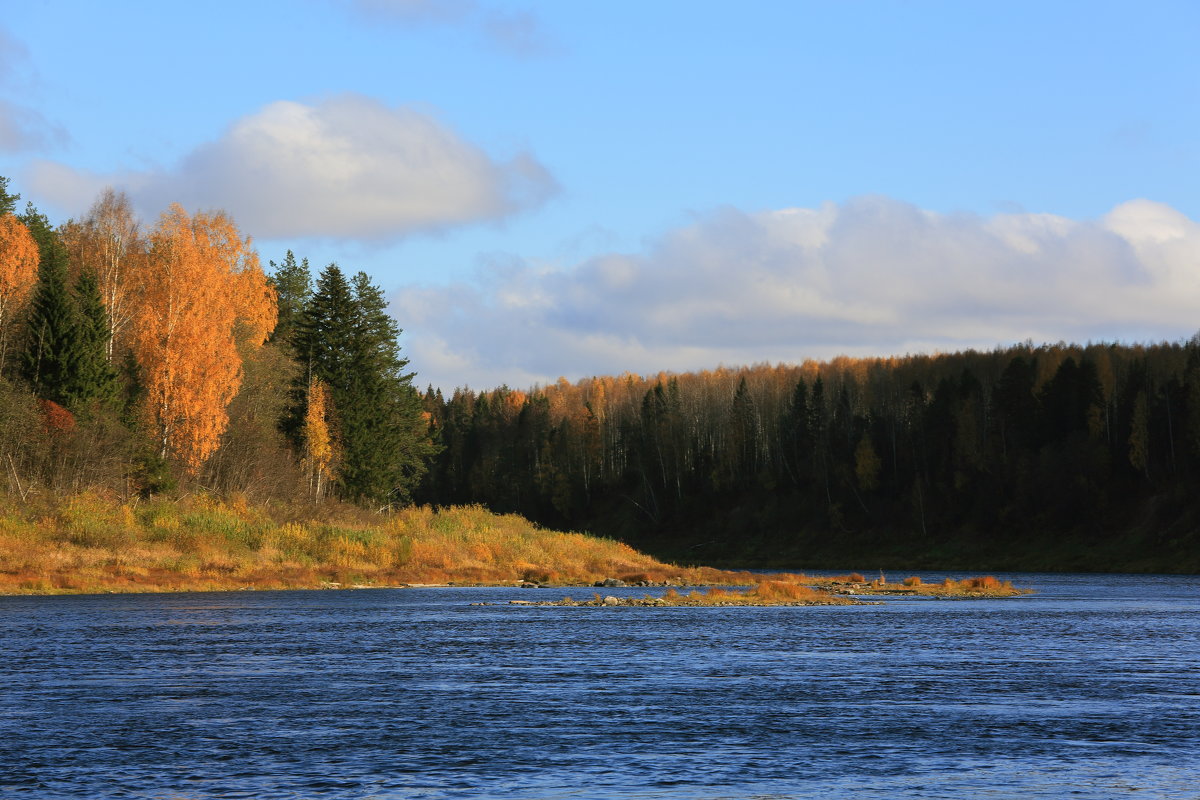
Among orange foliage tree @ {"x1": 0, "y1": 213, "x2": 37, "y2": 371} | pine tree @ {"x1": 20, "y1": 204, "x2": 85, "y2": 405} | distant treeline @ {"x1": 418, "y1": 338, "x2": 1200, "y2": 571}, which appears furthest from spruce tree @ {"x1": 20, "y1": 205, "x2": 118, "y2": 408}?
distant treeline @ {"x1": 418, "y1": 338, "x2": 1200, "y2": 571}

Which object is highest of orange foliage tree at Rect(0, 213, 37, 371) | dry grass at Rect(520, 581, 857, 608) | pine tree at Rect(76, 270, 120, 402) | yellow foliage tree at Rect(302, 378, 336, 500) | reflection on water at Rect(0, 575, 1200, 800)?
orange foliage tree at Rect(0, 213, 37, 371)

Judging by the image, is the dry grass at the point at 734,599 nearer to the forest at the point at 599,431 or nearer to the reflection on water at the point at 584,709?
the reflection on water at the point at 584,709

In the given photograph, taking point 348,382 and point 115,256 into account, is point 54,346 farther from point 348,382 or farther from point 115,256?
point 348,382

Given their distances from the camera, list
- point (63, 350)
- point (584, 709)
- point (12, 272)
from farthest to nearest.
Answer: point (12, 272)
point (63, 350)
point (584, 709)

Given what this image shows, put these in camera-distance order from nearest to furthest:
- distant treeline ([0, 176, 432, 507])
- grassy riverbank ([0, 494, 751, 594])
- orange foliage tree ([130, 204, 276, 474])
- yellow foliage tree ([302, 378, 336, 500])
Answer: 1. grassy riverbank ([0, 494, 751, 594])
2. distant treeline ([0, 176, 432, 507])
3. orange foliage tree ([130, 204, 276, 474])
4. yellow foliage tree ([302, 378, 336, 500])

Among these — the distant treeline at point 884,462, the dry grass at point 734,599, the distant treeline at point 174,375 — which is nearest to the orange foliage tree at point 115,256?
the distant treeline at point 174,375

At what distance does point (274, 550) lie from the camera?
226 feet

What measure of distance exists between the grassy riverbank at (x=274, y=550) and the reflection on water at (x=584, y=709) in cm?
1341

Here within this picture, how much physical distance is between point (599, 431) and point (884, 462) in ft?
153

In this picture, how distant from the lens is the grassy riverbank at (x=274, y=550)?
197 feet

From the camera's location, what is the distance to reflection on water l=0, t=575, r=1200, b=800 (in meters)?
17.7

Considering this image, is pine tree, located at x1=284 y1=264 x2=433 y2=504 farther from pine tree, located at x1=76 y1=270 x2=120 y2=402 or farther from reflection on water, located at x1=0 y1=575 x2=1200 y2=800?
reflection on water, located at x1=0 y1=575 x2=1200 y2=800

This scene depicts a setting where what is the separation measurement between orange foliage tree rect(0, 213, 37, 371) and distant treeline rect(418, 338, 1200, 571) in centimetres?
8680

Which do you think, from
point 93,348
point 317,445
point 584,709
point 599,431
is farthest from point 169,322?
point 599,431
